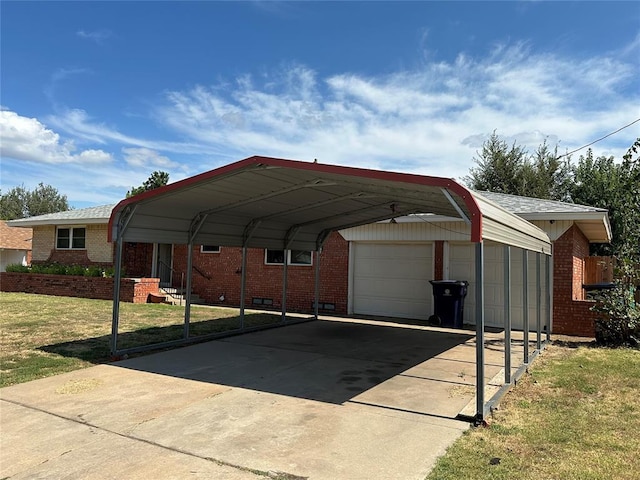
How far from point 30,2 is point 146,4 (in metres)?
2.52

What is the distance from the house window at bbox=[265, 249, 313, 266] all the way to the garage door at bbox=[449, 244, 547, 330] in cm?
467

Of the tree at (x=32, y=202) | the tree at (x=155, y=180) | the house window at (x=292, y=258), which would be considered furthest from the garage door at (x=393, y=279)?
the tree at (x=32, y=202)

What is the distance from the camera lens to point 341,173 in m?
6.00

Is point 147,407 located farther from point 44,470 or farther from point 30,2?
point 30,2

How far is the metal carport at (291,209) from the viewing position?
5.30 meters

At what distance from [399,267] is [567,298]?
14.8 feet

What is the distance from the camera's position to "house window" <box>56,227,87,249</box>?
20297 mm

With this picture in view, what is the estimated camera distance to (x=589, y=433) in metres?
4.72

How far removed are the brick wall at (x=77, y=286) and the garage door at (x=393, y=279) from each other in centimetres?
782

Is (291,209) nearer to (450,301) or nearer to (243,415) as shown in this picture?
(450,301)

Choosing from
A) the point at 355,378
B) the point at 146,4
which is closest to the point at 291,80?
the point at 146,4

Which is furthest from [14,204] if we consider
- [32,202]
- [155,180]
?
[155,180]

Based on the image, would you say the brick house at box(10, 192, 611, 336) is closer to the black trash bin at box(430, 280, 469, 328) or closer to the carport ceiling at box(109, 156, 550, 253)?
the black trash bin at box(430, 280, 469, 328)

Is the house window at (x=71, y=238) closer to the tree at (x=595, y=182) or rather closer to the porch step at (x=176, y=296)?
the porch step at (x=176, y=296)
